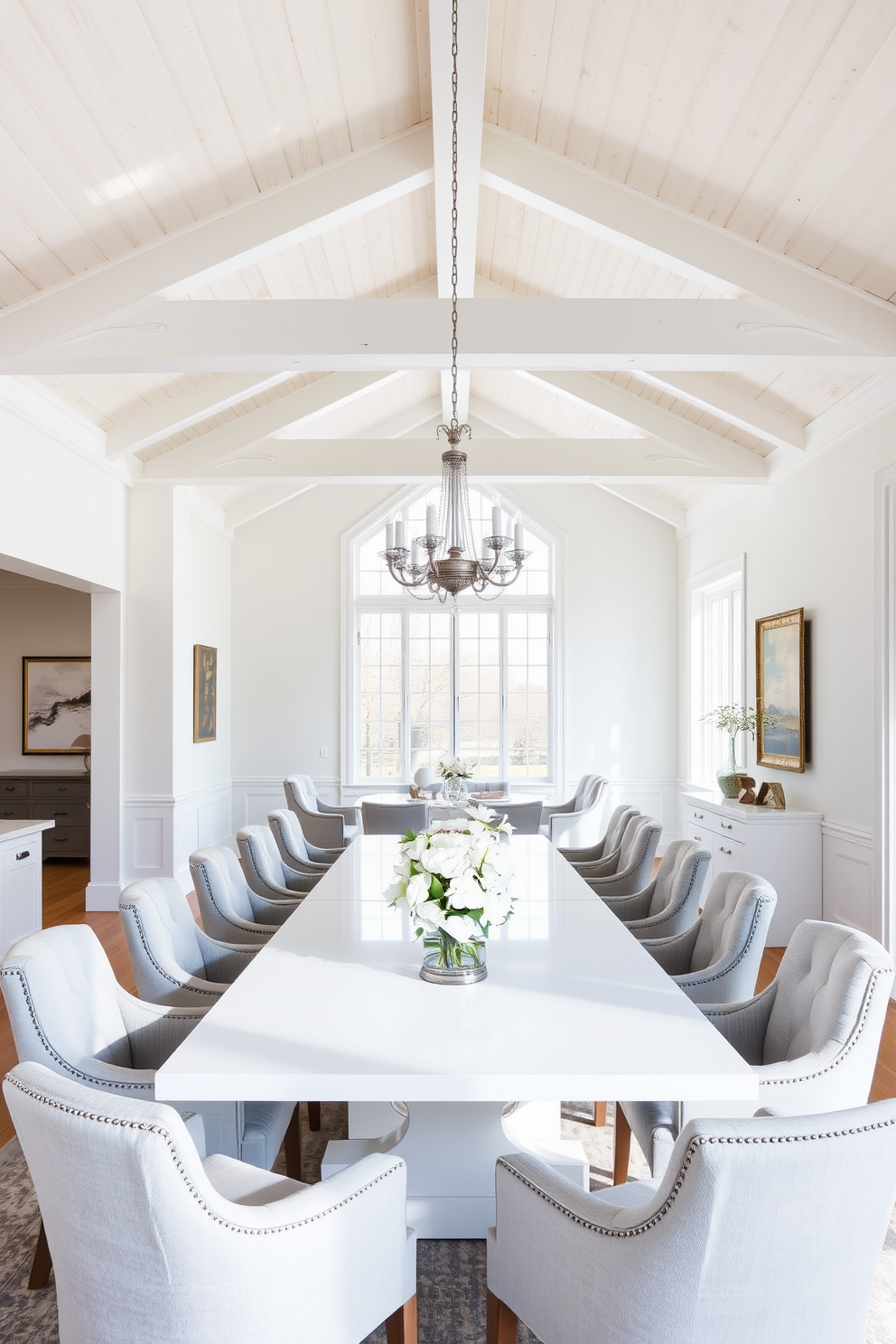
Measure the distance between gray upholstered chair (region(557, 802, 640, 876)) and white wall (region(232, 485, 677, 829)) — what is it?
358 centimetres

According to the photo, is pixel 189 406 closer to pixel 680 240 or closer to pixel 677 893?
pixel 680 240

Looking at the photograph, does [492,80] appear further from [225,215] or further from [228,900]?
[228,900]

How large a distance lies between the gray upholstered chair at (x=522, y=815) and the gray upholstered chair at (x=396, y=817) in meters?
0.47

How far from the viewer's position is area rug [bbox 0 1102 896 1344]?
204cm

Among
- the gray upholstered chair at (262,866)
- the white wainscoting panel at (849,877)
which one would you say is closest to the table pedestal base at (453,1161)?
the gray upholstered chair at (262,866)

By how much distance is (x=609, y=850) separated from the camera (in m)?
4.77

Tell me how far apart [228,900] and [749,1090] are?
2143 mm

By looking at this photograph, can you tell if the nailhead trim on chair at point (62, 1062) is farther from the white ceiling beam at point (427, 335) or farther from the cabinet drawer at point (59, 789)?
the cabinet drawer at point (59, 789)

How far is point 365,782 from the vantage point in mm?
8523

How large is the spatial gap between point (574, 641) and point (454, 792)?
302 cm

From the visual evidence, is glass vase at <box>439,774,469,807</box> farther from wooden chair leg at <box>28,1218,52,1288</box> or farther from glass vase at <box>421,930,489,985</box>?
wooden chair leg at <box>28,1218,52,1288</box>

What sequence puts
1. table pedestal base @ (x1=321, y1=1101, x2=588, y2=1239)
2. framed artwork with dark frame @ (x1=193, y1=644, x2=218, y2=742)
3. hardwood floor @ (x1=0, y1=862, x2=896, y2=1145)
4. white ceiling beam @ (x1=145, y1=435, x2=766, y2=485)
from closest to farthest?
1. table pedestal base @ (x1=321, y1=1101, x2=588, y2=1239)
2. hardwood floor @ (x1=0, y1=862, x2=896, y2=1145)
3. white ceiling beam @ (x1=145, y1=435, x2=766, y2=485)
4. framed artwork with dark frame @ (x1=193, y1=644, x2=218, y2=742)

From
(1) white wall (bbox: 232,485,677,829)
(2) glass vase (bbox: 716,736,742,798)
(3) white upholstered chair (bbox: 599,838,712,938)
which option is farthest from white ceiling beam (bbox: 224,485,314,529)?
(3) white upholstered chair (bbox: 599,838,712,938)

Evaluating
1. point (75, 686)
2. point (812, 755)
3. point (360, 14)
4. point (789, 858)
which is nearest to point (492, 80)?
point (360, 14)
